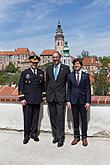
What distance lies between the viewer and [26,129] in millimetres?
4734

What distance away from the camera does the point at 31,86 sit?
4.57 metres

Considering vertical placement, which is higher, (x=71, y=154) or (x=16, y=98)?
(x=16, y=98)

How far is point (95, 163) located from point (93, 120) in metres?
1.18

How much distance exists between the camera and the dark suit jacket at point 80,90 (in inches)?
171

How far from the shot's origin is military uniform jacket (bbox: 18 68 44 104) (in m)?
4.56

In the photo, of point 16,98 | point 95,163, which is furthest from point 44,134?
point 95,163

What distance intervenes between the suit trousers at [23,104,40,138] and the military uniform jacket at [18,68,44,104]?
0.15 meters

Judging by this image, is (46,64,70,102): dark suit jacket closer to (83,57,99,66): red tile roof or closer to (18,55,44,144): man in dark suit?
(18,55,44,144): man in dark suit

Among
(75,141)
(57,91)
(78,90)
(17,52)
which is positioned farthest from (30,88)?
(17,52)

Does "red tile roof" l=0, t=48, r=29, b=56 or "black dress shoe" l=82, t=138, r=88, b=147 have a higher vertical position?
"red tile roof" l=0, t=48, r=29, b=56

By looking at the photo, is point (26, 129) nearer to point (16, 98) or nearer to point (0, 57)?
point (16, 98)

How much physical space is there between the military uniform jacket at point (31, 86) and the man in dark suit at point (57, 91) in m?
0.14

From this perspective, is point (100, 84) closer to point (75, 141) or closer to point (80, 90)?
point (75, 141)

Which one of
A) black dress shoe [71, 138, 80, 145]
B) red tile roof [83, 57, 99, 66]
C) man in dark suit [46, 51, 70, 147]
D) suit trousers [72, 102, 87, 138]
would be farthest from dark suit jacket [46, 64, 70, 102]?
red tile roof [83, 57, 99, 66]
